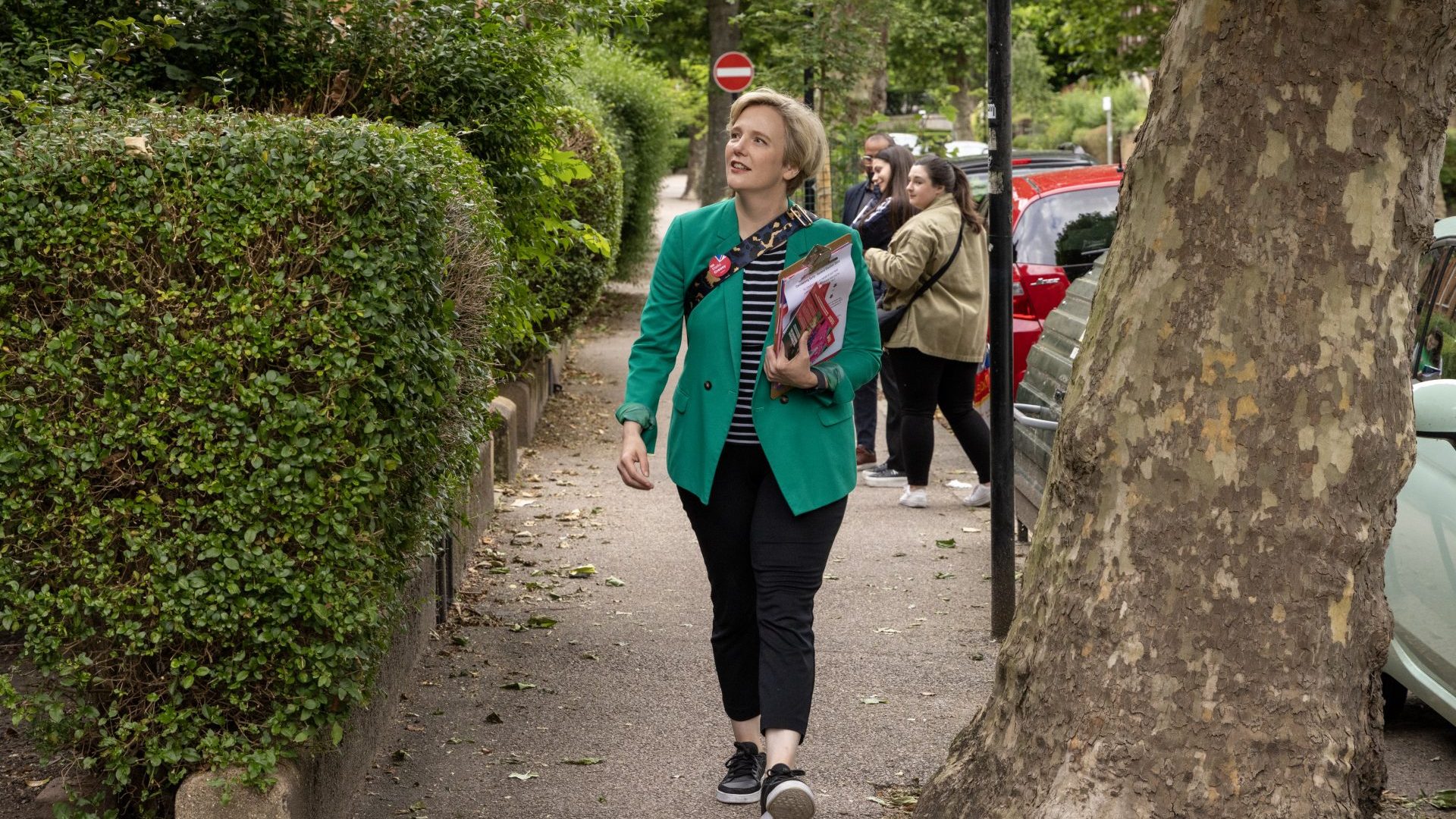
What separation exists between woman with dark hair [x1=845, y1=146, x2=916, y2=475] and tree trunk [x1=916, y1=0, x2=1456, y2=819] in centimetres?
507

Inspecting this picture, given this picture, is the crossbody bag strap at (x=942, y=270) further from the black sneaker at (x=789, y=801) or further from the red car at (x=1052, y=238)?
the black sneaker at (x=789, y=801)

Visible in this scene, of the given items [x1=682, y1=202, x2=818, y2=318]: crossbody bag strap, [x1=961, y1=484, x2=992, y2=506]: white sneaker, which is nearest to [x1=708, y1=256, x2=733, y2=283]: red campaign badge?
[x1=682, y1=202, x2=818, y2=318]: crossbody bag strap

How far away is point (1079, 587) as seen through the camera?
348 cm

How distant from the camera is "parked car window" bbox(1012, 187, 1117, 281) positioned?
11.1 meters

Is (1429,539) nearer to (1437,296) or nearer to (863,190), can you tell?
(1437,296)

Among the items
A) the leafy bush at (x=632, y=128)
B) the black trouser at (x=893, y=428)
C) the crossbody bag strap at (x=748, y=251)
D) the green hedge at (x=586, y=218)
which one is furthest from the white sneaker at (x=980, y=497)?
the leafy bush at (x=632, y=128)

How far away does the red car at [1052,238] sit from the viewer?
35.7 feet

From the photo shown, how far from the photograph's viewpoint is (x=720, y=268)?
422 centimetres

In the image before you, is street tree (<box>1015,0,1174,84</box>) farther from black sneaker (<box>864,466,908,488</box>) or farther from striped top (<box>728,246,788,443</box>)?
striped top (<box>728,246,788,443</box>)

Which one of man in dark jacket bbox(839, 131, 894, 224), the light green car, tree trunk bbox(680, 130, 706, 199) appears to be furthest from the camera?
tree trunk bbox(680, 130, 706, 199)

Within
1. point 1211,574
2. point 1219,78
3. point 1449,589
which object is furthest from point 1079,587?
point 1449,589

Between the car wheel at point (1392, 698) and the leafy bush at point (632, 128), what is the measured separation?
35.1 ft

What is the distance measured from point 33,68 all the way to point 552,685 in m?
2.63

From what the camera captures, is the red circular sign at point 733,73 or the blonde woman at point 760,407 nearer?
the blonde woman at point 760,407
